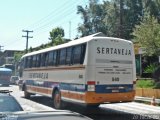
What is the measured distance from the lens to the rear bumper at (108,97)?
1614 cm

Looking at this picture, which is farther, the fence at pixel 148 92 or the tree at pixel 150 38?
the tree at pixel 150 38

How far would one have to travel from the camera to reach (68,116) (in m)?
5.02

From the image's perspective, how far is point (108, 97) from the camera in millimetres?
16516

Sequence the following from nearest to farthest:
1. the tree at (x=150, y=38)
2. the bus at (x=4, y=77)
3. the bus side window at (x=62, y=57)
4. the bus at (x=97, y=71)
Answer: the bus at (x=97, y=71), the bus side window at (x=62, y=57), the tree at (x=150, y=38), the bus at (x=4, y=77)

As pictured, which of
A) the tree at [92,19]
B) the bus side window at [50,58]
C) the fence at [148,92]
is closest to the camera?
the bus side window at [50,58]

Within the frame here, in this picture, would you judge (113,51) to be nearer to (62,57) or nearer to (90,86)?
(90,86)

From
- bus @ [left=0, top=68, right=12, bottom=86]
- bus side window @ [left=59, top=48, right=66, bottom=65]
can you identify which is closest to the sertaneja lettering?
bus side window @ [left=59, top=48, right=66, bottom=65]

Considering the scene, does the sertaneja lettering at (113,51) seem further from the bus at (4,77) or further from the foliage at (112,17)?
the bus at (4,77)

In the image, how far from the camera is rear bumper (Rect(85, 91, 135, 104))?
1614 cm

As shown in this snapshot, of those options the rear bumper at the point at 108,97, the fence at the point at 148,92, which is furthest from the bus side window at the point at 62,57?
the fence at the point at 148,92

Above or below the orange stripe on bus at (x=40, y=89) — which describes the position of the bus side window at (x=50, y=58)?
above

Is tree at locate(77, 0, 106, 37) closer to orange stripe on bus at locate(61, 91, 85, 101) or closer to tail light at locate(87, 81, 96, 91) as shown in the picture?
orange stripe on bus at locate(61, 91, 85, 101)

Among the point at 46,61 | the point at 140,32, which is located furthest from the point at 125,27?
the point at 46,61

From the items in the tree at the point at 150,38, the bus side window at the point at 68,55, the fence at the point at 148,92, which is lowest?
the fence at the point at 148,92
